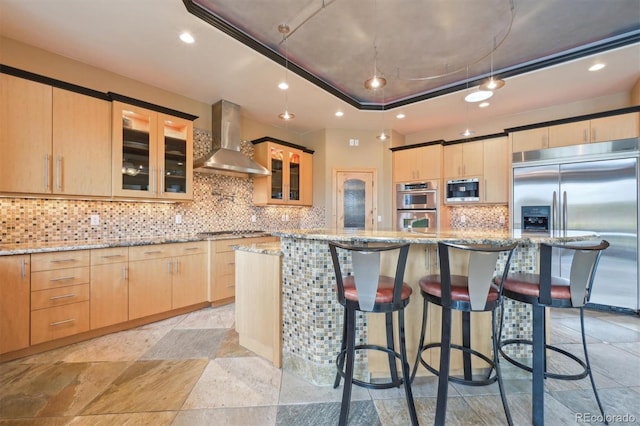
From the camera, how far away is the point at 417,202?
494 centimetres

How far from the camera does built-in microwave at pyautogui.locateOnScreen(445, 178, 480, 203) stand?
4.47 m

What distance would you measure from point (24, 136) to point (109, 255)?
4.12 ft

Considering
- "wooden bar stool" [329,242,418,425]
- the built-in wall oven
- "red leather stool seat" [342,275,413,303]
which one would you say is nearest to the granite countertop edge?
"red leather stool seat" [342,275,413,303]

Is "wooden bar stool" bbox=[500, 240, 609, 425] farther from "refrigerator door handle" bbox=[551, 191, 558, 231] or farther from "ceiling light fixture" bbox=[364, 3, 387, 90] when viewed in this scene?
"refrigerator door handle" bbox=[551, 191, 558, 231]

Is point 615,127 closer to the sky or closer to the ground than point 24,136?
closer to the sky

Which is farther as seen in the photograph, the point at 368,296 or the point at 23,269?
the point at 23,269

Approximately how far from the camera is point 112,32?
238cm

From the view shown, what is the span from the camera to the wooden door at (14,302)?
2.13m

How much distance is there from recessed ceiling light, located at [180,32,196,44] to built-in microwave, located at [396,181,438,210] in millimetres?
3957

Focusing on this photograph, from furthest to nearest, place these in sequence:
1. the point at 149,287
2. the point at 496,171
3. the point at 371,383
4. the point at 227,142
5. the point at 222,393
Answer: the point at 496,171 < the point at 227,142 < the point at 149,287 < the point at 222,393 < the point at 371,383

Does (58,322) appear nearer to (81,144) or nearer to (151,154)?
(81,144)

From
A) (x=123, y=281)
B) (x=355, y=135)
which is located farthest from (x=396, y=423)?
(x=355, y=135)

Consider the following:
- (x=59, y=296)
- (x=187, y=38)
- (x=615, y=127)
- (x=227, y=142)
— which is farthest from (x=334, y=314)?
(x=615, y=127)

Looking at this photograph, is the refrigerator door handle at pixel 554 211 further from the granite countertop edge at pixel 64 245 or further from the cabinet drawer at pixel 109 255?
the cabinet drawer at pixel 109 255
